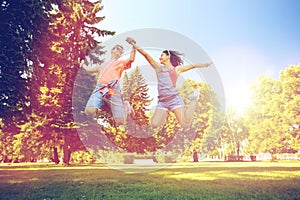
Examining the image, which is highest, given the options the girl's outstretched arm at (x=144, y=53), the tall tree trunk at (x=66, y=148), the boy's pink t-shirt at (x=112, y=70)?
the girl's outstretched arm at (x=144, y=53)

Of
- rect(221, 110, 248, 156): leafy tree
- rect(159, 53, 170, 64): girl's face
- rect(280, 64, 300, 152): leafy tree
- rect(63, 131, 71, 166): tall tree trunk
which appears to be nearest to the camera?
rect(159, 53, 170, 64): girl's face

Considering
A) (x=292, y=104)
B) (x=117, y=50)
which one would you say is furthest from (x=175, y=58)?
(x=292, y=104)

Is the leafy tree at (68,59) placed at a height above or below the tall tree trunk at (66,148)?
above

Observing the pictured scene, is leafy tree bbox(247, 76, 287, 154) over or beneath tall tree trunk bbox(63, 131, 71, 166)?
over

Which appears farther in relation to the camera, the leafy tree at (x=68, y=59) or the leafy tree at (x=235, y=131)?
the leafy tree at (x=235, y=131)

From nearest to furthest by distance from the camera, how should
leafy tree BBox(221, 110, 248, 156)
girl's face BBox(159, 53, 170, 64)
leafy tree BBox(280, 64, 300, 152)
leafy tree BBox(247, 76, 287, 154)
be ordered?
1. girl's face BBox(159, 53, 170, 64)
2. leafy tree BBox(280, 64, 300, 152)
3. leafy tree BBox(247, 76, 287, 154)
4. leafy tree BBox(221, 110, 248, 156)

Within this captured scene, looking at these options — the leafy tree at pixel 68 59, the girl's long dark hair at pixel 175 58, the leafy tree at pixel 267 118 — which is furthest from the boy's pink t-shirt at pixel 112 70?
the leafy tree at pixel 267 118

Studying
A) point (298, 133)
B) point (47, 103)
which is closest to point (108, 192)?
point (47, 103)

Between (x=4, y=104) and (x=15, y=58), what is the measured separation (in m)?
2.04

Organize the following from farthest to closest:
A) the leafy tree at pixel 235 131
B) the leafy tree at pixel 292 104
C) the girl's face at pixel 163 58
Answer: the leafy tree at pixel 235 131 → the leafy tree at pixel 292 104 → the girl's face at pixel 163 58

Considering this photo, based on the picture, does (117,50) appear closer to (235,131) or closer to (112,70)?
(112,70)

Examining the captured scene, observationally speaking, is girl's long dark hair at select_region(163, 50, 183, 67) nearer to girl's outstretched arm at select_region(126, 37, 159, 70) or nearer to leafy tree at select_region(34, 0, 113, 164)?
girl's outstretched arm at select_region(126, 37, 159, 70)

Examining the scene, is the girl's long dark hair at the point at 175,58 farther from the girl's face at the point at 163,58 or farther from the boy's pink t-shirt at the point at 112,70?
the boy's pink t-shirt at the point at 112,70

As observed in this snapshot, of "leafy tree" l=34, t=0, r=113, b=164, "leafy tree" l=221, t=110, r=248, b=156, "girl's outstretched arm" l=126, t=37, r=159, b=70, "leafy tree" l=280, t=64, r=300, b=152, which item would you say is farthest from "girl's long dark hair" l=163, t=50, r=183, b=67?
"leafy tree" l=221, t=110, r=248, b=156
